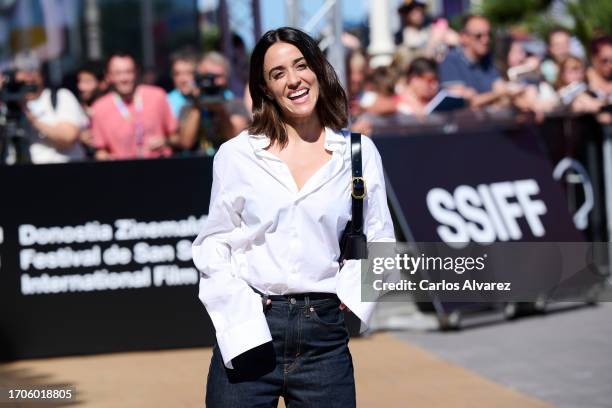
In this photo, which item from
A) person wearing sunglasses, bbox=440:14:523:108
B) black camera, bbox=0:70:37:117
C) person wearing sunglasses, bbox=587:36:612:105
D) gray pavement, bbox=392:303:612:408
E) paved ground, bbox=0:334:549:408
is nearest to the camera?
paved ground, bbox=0:334:549:408

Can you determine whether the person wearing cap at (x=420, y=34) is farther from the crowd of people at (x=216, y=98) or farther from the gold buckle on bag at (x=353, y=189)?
the gold buckle on bag at (x=353, y=189)

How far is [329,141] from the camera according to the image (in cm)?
382

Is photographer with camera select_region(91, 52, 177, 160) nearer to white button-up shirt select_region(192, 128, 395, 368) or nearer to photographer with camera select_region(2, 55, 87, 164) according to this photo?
photographer with camera select_region(2, 55, 87, 164)

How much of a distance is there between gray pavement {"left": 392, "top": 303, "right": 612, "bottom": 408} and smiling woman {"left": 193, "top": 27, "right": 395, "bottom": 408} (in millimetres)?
3154

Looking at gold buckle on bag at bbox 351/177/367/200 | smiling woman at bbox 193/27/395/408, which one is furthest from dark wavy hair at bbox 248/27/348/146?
gold buckle on bag at bbox 351/177/367/200

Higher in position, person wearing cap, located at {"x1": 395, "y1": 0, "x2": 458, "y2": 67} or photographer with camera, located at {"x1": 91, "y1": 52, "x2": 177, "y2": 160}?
person wearing cap, located at {"x1": 395, "y1": 0, "x2": 458, "y2": 67}

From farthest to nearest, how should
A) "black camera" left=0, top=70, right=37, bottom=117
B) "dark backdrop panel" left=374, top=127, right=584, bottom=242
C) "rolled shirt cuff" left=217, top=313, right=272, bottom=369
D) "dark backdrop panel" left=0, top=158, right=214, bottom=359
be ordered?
"dark backdrop panel" left=374, top=127, right=584, bottom=242 < "black camera" left=0, top=70, right=37, bottom=117 < "dark backdrop panel" left=0, top=158, right=214, bottom=359 < "rolled shirt cuff" left=217, top=313, right=272, bottom=369

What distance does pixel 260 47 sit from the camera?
3809 mm

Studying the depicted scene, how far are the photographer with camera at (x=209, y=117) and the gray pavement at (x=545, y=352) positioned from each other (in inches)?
83.0

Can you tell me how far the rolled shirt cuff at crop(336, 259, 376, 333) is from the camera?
146 inches

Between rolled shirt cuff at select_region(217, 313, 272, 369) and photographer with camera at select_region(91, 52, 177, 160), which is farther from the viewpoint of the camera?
photographer with camera at select_region(91, 52, 177, 160)

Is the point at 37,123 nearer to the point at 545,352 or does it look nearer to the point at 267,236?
the point at 545,352

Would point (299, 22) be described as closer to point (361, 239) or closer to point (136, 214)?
point (136, 214)

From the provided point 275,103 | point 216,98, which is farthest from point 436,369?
point 275,103
